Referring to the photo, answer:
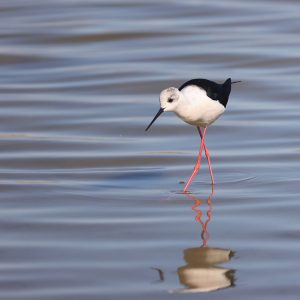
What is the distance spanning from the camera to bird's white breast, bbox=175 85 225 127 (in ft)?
28.8

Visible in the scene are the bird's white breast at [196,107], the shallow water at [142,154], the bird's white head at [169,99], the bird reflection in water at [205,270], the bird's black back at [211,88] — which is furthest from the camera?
the bird's black back at [211,88]

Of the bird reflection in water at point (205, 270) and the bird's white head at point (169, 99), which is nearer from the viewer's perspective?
the bird reflection in water at point (205, 270)

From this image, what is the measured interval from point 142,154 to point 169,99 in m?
1.00

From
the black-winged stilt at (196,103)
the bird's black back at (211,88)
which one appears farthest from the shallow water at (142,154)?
the bird's black back at (211,88)

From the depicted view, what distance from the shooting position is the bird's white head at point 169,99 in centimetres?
863

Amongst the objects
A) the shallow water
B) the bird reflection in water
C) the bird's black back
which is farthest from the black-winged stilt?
the bird reflection in water

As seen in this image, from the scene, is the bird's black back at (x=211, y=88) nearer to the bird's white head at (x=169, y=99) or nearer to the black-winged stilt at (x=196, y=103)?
the black-winged stilt at (x=196, y=103)

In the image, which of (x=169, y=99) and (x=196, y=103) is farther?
(x=196, y=103)

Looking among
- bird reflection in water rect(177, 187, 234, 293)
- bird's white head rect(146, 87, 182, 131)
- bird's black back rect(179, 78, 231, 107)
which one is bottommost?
bird reflection in water rect(177, 187, 234, 293)

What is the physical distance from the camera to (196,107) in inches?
348

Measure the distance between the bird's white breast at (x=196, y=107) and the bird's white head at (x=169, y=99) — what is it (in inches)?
2.7

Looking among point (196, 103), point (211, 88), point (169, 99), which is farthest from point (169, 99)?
point (211, 88)

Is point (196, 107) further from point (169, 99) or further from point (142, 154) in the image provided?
point (142, 154)

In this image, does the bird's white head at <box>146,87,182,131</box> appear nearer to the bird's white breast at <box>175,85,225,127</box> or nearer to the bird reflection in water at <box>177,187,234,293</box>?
the bird's white breast at <box>175,85,225,127</box>
